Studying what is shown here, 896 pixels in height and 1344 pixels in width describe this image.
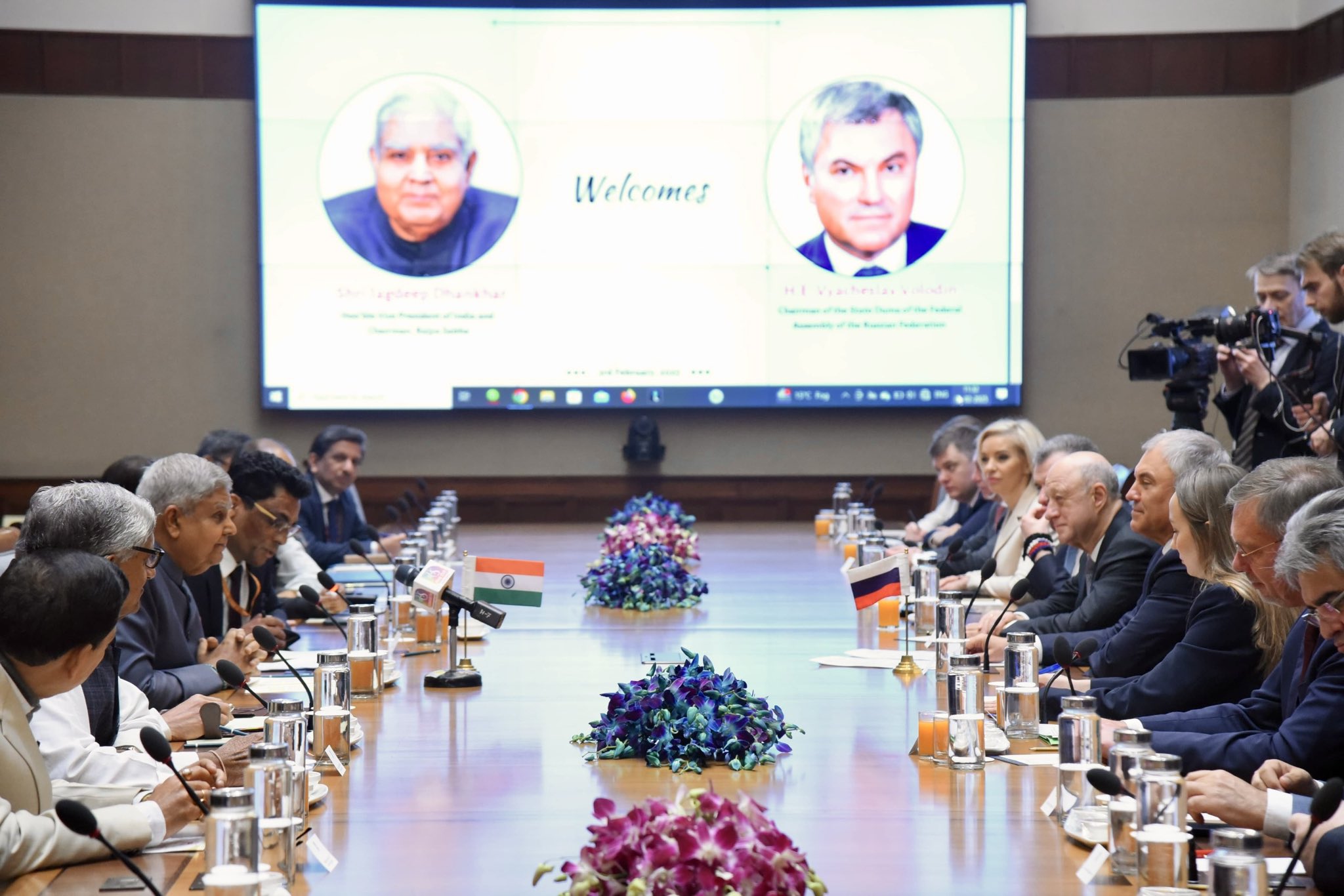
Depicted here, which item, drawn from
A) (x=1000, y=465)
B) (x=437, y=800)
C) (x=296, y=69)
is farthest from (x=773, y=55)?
(x=437, y=800)

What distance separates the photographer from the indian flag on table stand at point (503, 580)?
3.92 m

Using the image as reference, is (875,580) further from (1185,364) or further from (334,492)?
(334,492)

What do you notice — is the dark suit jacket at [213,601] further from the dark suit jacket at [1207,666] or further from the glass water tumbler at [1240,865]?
the glass water tumbler at [1240,865]

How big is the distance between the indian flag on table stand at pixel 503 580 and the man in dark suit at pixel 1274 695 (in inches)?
60.8

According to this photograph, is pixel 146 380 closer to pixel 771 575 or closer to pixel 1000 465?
pixel 771 575

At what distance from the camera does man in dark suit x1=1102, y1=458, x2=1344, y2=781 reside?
260cm

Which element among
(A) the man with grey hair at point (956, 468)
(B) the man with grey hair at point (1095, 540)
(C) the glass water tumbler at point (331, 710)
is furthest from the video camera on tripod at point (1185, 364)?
(C) the glass water tumbler at point (331, 710)

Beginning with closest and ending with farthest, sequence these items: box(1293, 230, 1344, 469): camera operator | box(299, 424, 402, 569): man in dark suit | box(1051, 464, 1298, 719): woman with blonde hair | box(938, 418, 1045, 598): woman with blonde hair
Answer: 1. box(1051, 464, 1298, 719): woman with blonde hair
2. box(1293, 230, 1344, 469): camera operator
3. box(938, 418, 1045, 598): woman with blonde hair
4. box(299, 424, 402, 569): man in dark suit

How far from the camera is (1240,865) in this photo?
169 cm

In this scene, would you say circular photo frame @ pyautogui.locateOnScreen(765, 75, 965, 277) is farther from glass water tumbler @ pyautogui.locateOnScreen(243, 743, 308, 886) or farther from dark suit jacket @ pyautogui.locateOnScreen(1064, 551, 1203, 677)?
glass water tumbler @ pyautogui.locateOnScreen(243, 743, 308, 886)

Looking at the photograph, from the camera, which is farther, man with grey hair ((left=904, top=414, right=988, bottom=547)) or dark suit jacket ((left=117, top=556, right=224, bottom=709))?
man with grey hair ((left=904, top=414, right=988, bottom=547))

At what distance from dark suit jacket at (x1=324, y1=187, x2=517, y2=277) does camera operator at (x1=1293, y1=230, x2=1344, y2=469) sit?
199 inches

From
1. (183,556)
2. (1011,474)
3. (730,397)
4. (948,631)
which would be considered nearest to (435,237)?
(730,397)

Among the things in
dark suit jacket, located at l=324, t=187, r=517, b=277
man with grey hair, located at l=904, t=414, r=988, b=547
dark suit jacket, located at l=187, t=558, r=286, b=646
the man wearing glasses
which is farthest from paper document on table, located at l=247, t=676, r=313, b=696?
dark suit jacket, located at l=324, t=187, r=517, b=277
